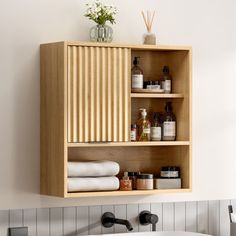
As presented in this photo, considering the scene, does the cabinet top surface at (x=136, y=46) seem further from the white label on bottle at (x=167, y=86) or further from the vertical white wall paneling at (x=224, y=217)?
the vertical white wall paneling at (x=224, y=217)

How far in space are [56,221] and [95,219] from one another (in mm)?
219

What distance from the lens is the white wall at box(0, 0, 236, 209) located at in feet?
11.9

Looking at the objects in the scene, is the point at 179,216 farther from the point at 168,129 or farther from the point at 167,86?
the point at 167,86

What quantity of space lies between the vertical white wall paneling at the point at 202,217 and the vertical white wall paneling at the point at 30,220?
0.96 metres

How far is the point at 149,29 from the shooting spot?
3.83 meters

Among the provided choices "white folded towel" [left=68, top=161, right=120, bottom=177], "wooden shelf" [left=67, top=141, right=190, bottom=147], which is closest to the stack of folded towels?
"white folded towel" [left=68, top=161, right=120, bottom=177]

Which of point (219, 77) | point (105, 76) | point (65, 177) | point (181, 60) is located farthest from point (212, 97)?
point (65, 177)

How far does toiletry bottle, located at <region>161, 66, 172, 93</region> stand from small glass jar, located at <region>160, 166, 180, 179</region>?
403 millimetres

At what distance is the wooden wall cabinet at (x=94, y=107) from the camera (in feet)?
11.5

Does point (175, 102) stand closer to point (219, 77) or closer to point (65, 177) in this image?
point (219, 77)

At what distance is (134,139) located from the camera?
3730mm

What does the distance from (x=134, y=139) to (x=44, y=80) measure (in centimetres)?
55

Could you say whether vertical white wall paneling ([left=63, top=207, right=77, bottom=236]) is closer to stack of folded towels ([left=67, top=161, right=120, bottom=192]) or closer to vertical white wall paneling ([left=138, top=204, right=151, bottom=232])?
stack of folded towels ([left=67, top=161, right=120, bottom=192])

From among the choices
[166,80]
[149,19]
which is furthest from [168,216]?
[149,19]
